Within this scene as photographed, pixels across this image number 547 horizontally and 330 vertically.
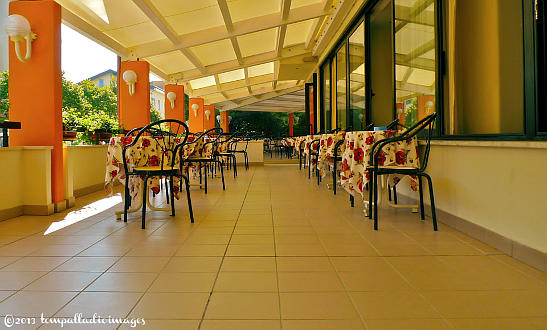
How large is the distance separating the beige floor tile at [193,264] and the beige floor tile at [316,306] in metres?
0.52

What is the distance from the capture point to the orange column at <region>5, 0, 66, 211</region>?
382 centimetres

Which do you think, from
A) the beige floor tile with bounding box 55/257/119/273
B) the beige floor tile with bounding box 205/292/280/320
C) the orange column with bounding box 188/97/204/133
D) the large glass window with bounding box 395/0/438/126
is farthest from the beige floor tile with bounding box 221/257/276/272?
the orange column with bounding box 188/97/204/133

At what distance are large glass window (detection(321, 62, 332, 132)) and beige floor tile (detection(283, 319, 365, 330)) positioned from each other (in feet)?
29.1

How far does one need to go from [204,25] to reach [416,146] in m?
5.30

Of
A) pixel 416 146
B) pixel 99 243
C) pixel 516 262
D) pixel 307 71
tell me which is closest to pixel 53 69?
pixel 99 243

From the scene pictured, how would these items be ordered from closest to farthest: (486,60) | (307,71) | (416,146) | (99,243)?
(99,243)
(486,60)
(416,146)
(307,71)

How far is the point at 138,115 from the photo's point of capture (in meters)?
7.52

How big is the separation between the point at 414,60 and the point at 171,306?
346cm

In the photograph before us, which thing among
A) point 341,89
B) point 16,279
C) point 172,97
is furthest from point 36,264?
point 172,97

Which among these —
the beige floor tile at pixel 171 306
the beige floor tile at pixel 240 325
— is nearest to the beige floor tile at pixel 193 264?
the beige floor tile at pixel 171 306

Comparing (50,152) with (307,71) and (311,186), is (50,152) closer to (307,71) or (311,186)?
(311,186)

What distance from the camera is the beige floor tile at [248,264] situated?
206 centimetres

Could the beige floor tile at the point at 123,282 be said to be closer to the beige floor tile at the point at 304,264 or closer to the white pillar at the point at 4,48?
the beige floor tile at the point at 304,264

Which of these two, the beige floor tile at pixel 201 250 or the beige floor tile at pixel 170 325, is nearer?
the beige floor tile at pixel 170 325
